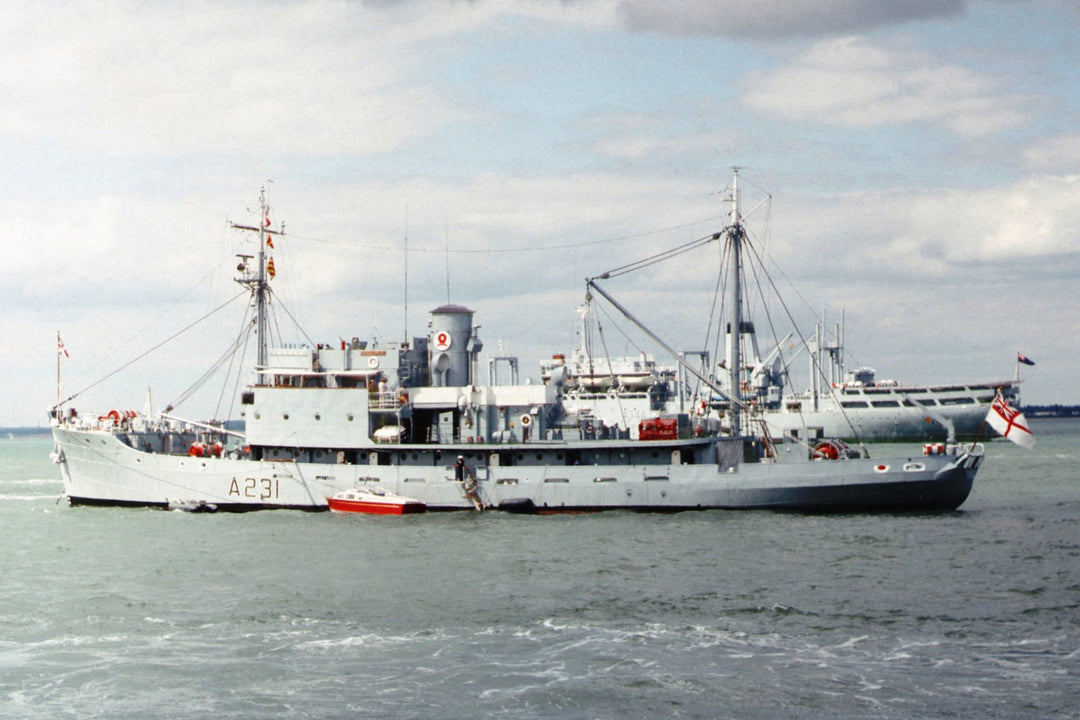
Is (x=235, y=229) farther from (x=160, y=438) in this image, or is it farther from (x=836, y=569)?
(x=836, y=569)

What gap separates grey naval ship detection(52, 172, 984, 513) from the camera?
1731 inches

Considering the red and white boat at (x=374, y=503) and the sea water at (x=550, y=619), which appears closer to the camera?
the sea water at (x=550, y=619)

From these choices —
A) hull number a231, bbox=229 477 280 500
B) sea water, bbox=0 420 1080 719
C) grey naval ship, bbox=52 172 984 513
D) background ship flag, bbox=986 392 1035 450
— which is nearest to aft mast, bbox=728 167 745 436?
grey naval ship, bbox=52 172 984 513

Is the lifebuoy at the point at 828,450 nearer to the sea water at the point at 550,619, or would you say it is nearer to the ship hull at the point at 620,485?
the ship hull at the point at 620,485

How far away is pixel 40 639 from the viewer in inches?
953

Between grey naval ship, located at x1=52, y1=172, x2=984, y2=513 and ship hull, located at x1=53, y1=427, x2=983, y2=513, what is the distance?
54 mm

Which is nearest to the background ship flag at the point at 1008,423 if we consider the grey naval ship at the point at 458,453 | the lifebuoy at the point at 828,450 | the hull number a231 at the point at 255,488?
the grey naval ship at the point at 458,453

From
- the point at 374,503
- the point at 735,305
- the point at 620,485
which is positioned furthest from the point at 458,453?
the point at 735,305

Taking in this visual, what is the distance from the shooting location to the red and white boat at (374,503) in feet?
146

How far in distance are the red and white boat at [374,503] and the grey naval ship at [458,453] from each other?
61 cm

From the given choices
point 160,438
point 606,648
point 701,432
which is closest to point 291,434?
point 160,438

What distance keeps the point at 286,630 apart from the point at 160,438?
3022 cm

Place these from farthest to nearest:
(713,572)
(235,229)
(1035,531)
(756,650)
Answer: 1. (235,229)
2. (1035,531)
3. (713,572)
4. (756,650)

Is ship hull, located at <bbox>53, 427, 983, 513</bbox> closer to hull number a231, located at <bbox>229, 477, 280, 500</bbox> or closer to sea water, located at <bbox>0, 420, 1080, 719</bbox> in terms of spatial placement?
hull number a231, located at <bbox>229, 477, 280, 500</bbox>
